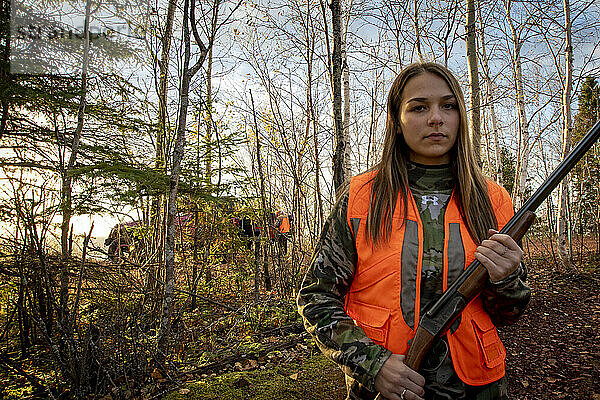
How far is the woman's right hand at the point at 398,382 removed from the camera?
118cm

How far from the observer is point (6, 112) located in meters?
5.43

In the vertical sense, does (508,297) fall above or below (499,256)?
below

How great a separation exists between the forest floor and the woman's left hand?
215cm

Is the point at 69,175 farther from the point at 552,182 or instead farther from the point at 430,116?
the point at 552,182

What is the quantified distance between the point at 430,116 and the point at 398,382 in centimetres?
101

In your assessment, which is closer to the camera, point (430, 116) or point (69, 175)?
point (430, 116)

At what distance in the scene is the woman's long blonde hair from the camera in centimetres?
142

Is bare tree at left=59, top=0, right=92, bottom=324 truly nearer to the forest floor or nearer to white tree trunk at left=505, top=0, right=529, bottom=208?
the forest floor

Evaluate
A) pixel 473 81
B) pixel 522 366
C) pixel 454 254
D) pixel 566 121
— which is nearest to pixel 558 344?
pixel 522 366

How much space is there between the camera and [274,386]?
10.00 ft

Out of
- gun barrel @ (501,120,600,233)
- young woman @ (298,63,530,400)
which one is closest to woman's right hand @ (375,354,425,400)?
young woman @ (298,63,530,400)

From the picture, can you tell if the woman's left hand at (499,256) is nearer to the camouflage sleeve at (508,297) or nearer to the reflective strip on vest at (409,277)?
the camouflage sleeve at (508,297)

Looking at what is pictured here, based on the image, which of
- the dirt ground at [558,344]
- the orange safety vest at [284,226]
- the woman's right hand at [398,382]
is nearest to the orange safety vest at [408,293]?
the woman's right hand at [398,382]

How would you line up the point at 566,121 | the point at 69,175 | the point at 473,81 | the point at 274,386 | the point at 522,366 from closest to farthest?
1. the point at 274,386
2. the point at 522,366
3. the point at 69,175
4. the point at 473,81
5. the point at 566,121
